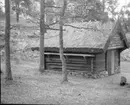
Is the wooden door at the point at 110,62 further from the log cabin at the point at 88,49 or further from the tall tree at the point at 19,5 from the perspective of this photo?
the tall tree at the point at 19,5

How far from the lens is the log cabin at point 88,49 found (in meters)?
18.3

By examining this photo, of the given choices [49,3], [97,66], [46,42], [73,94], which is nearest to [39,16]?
[49,3]

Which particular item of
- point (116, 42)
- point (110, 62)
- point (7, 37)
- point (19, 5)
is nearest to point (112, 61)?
point (110, 62)

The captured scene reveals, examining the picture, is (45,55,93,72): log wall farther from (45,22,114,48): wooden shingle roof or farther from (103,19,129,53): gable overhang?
(103,19,129,53): gable overhang

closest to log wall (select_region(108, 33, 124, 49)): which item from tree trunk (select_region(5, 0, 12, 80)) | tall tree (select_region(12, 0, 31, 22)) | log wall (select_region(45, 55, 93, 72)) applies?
log wall (select_region(45, 55, 93, 72))

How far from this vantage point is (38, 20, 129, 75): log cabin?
18.3 meters

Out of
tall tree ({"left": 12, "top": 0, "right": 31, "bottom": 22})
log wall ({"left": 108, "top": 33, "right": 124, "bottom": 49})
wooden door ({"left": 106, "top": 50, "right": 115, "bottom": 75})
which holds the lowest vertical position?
wooden door ({"left": 106, "top": 50, "right": 115, "bottom": 75})

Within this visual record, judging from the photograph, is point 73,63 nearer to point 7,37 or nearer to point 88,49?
point 88,49

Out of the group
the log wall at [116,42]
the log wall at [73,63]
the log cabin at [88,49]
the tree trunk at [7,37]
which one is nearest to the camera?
the tree trunk at [7,37]

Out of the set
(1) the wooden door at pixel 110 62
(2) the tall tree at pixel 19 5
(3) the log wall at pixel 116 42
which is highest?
(2) the tall tree at pixel 19 5

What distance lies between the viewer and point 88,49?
1806 centimetres

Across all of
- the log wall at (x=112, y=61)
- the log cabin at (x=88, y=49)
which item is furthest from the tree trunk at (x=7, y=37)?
the log wall at (x=112, y=61)

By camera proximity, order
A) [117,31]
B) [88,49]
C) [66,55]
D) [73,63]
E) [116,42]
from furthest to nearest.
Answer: [116,42], [117,31], [73,63], [66,55], [88,49]

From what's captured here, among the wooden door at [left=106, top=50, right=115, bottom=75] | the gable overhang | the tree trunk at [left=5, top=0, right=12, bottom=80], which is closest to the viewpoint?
the tree trunk at [left=5, top=0, right=12, bottom=80]
